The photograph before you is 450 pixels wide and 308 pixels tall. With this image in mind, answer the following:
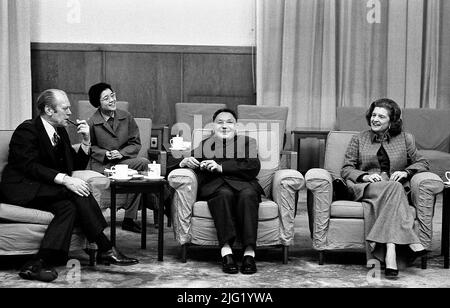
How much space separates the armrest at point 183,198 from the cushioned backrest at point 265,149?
516mm

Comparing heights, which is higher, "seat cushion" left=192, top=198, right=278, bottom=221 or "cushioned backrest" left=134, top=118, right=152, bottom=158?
"cushioned backrest" left=134, top=118, right=152, bottom=158

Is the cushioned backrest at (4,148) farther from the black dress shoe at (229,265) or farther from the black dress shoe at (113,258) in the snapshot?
the black dress shoe at (229,265)

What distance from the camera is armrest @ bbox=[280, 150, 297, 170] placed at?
6445 millimetres

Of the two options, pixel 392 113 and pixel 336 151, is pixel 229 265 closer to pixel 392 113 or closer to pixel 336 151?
pixel 336 151

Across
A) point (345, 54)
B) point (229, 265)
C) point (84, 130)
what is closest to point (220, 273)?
point (229, 265)

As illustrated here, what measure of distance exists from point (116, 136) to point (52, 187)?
58.7 inches

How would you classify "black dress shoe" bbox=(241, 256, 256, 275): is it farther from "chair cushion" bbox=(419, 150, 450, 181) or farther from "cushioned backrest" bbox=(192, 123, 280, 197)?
"chair cushion" bbox=(419, 150, 450, 181)

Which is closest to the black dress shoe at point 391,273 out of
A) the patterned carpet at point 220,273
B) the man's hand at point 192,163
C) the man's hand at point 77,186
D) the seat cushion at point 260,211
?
the patterned carpet at point 220,273

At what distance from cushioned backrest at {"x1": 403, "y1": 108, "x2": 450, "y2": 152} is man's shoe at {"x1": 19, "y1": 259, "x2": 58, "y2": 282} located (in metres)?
4.49

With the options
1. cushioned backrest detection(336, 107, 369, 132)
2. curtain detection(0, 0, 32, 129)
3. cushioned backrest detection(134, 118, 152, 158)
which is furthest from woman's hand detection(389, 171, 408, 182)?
curtain detection(0, 0, 32, 129)

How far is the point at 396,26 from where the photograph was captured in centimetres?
773
